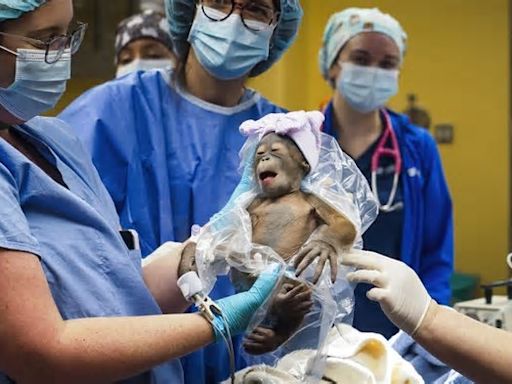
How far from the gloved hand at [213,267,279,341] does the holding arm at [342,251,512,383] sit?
Answer: 163 mm

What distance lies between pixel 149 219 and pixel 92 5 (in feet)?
8.31

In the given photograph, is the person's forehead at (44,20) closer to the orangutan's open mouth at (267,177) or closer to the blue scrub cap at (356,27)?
the orangutan's open mouth at (267,177)

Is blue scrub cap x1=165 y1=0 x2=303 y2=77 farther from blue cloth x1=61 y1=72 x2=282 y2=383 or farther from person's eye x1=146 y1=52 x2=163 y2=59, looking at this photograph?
person's eye x1=146 y1=52 x2=163 y2=59

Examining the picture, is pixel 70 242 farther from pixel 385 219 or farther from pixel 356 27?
pixel 356 27

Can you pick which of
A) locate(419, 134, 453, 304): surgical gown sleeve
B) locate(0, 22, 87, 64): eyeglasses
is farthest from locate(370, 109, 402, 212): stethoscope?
locate(0, 22, 87, 64): eyeglasses

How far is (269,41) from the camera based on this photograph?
1.97 metres

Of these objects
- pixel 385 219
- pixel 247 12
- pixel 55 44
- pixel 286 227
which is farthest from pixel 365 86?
pixel 55 44

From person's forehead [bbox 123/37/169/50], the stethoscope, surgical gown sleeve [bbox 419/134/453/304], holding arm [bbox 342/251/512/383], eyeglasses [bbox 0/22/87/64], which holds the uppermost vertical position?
eyeglasses [bbox 0/22/87/64]

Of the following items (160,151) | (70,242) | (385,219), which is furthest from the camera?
(385,219)

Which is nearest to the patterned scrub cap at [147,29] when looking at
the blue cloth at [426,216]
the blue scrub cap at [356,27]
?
the blue scrub cap at [356,27]

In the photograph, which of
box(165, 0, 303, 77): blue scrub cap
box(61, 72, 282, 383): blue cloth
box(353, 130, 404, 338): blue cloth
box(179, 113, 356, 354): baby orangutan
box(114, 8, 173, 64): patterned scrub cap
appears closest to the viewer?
box(179, 113, 356, 354): baby orangutan

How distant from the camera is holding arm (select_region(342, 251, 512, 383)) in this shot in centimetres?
133

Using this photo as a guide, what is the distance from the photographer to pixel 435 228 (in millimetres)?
2637

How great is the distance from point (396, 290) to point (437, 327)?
3.7 inches
